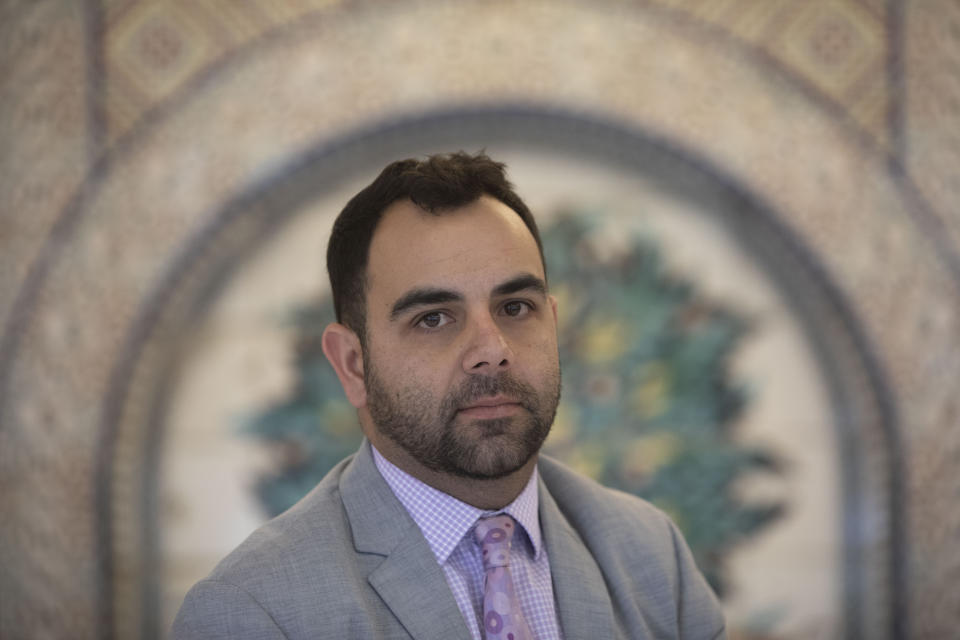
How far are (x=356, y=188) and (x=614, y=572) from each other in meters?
1.93

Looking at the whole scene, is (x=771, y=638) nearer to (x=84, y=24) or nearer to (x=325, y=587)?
(x=325, y=587)

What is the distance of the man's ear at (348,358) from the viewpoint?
1615 millimetres

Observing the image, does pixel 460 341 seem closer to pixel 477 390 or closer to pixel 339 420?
pixel 477 390

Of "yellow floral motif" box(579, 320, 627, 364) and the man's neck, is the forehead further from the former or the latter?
"yellow floral motif" box(579, 320, 627, 364)

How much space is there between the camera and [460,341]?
1.46m

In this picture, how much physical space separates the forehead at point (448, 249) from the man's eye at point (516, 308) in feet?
0.19

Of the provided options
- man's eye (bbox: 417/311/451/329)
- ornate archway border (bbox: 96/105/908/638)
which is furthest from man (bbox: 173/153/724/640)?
ornate archway border (bbox: 96/105/908/638)

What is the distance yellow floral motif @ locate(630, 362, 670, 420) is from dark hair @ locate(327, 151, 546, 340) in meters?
1.65

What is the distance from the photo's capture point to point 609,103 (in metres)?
3.12

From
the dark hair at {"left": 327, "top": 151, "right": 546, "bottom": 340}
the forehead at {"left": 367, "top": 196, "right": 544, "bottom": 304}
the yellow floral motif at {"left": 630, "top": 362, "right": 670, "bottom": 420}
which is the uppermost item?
the yellow floral motif at {"left": 630, "top": 362, "right": 670, "bottom": 420}

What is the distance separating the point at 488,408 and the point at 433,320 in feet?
0.56

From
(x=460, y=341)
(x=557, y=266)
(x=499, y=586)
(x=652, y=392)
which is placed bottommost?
(x=499, y=586)

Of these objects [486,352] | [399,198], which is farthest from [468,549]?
[399,198]

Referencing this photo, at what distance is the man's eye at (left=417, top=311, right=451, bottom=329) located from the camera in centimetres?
149
